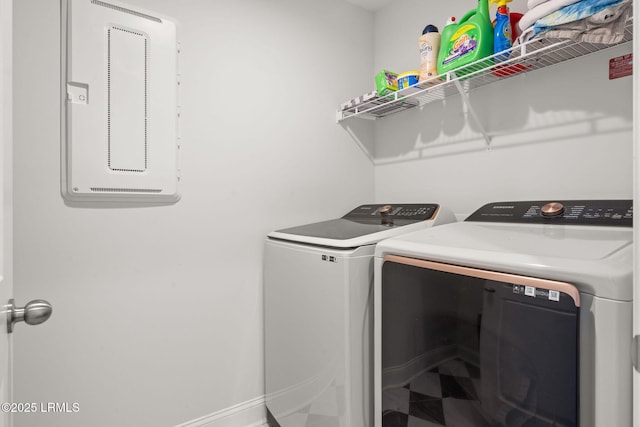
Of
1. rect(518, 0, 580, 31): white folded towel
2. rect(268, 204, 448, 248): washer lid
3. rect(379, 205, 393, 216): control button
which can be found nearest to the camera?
rect(518, 0, 580, 31): white folded towel

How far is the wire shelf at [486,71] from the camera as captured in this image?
1235mm

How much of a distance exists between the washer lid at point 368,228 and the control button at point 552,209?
46cm

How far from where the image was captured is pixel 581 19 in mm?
1046

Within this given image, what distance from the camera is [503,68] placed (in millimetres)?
Result: 1475

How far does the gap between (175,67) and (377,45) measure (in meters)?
1.49

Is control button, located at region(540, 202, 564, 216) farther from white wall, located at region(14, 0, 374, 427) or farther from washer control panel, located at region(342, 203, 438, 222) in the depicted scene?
white wall, located at region(14, 0, 374, 427)

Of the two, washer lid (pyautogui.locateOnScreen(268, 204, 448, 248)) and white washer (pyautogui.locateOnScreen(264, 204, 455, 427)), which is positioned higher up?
washer lid (pyautogui.locateOnScreen(268, 204, 448, 248))

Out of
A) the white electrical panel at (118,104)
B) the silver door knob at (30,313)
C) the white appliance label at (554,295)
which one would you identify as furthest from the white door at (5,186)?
the white appliance label at (554,295)

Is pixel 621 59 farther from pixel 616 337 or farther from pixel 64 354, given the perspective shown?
pixel 64 354

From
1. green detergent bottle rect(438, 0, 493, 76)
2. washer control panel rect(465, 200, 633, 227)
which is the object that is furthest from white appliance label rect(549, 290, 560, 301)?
green detergent bottle rect(438, 0, 493, 76)

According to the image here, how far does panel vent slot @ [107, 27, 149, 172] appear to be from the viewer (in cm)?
139

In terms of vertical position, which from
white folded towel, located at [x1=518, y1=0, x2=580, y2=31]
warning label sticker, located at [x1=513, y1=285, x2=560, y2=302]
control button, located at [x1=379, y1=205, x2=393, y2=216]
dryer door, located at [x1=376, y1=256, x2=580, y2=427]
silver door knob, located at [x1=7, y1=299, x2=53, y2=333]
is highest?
white folded towel, located at [x1=518, y1=0, x2=580, y2=31]

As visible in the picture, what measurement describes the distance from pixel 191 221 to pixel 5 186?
3.20 feet

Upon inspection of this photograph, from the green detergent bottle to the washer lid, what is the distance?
27.4 inches
